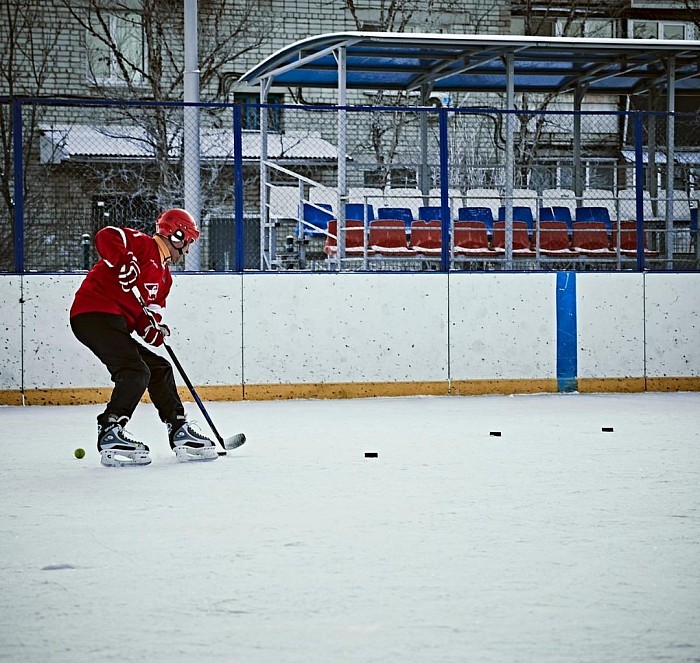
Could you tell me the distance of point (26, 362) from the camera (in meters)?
12.0

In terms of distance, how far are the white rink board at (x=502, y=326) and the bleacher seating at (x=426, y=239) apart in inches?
72.8

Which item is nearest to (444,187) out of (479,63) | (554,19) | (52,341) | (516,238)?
(516,238)

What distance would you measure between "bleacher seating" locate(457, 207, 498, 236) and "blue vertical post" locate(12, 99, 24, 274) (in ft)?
20.3

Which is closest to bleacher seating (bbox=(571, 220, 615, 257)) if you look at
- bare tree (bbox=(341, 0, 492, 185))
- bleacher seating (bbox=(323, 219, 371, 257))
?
bleacher seating (bbox=(323, 219, 371, 257))

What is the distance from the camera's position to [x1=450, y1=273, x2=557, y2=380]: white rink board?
1287 centimetres

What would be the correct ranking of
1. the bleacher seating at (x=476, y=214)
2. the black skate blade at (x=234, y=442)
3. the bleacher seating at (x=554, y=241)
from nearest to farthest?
1. the black skate blade at (x=234, y=442)
2. the bleacher seating at (x=554, y=241)
3. the bleacher seating at (x=476, y=214)

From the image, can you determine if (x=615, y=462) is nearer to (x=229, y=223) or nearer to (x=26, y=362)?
(x=26, y=362)

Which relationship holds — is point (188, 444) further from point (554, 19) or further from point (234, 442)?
point (554, 19)

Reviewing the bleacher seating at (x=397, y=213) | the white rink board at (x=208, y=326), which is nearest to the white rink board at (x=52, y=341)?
the white rink board at (x=208, y=326)

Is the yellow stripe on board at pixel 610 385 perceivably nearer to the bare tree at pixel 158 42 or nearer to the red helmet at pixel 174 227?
the red helmet at pixel 174 227

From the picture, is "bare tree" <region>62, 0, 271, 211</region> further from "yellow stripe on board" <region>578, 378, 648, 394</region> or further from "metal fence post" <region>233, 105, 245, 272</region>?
"yellow stripe on board" <region>578, 378, 648, 394</region>

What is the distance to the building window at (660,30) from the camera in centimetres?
3116

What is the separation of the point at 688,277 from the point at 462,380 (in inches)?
100

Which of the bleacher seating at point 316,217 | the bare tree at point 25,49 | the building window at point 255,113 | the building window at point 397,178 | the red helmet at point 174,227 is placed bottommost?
the red helmet at point 174,227
